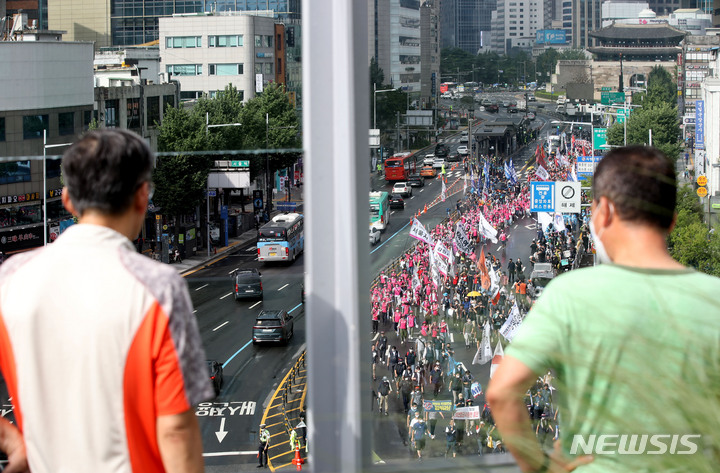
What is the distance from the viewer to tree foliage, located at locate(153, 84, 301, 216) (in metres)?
1.35

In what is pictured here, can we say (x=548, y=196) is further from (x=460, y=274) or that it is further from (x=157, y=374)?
(x=157, y=374)

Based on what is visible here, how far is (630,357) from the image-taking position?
612 mm

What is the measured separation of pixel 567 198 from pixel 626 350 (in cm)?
1264

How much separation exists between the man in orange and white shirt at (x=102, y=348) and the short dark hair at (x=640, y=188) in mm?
428

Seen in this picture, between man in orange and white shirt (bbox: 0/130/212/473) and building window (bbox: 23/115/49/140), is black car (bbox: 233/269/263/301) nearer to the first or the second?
building window (bbox: 23/115/49/140)

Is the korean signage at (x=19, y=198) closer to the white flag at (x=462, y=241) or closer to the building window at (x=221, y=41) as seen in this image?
the white flag at (x=462, y=241)

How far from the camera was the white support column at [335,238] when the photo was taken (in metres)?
1.00

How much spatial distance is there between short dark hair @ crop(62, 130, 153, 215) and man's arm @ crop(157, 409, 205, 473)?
8.4 inches

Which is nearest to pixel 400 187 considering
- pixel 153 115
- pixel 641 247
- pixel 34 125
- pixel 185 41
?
pixel 153 115

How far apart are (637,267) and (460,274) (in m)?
11.4

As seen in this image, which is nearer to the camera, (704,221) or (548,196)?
(704,221)

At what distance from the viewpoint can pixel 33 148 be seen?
1246mm

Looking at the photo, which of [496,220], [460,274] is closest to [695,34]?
[496,220]

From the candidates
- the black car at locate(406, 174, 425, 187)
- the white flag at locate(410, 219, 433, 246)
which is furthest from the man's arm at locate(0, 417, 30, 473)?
the white flag at locate(410, 219, 433, 246)
